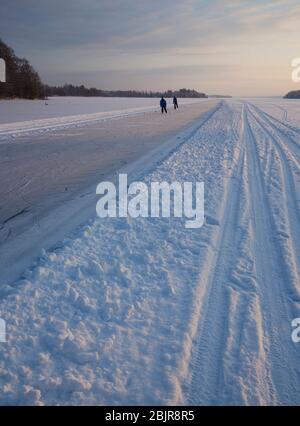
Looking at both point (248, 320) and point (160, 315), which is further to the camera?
point (160, 315)

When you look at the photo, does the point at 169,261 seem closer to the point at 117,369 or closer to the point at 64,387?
the point at 117,369

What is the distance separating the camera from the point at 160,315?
3.28 meters

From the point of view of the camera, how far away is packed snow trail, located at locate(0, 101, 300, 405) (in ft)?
8.28

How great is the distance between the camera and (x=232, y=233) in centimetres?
499

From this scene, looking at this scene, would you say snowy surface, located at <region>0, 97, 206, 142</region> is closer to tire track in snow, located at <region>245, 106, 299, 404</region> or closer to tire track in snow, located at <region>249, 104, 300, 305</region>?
tire track in snow, located at <region>249, 104, 300, 305</region>

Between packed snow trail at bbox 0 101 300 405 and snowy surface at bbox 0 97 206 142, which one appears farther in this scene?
snowy surface at bbox 0 97 206 142

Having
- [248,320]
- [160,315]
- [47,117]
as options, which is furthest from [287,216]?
[47,117]

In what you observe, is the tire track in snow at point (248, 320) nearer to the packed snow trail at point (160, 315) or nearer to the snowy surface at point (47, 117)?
the packed snow trail at point (160, 315)

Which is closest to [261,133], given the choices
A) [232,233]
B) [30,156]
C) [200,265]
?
[30,156]

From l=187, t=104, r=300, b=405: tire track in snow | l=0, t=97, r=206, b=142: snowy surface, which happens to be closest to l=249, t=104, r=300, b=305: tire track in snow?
l=187, t=104, r=300, b=405: tire track in snow

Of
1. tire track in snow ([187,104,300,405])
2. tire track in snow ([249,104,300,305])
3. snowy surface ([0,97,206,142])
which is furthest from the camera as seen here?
snowy surface ([0,97,206,142])

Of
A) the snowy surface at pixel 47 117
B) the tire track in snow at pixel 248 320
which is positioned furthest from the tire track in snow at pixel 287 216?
the snowy surface at pixel 47 117

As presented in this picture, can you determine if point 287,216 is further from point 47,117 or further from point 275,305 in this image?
point 47,117

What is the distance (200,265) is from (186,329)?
120cm
